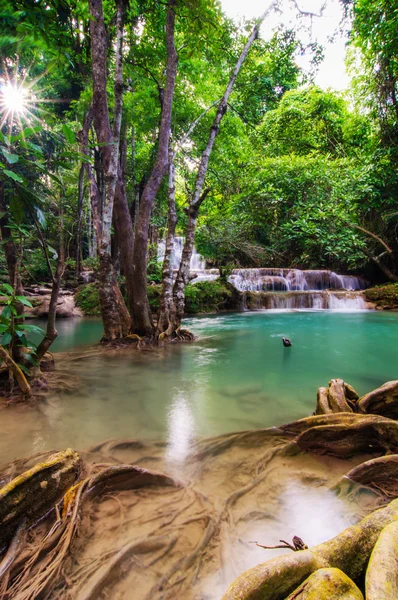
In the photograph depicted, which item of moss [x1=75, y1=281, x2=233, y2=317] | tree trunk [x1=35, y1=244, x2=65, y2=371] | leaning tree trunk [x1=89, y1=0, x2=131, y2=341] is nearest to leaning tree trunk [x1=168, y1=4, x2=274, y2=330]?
leaning tree trunk [x1=89, y1=0, x2=131, y2=341]

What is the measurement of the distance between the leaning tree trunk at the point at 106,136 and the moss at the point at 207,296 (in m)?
6.18

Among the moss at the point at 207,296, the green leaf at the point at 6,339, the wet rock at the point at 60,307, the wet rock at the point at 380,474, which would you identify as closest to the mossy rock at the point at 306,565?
the wet rock at the point at 380,474

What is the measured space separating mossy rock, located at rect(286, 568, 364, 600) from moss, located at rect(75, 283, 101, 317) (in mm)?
12209

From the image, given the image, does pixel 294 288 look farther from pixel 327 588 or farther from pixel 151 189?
pixel 327 588

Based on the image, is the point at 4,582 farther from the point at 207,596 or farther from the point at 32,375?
the point at 32,375

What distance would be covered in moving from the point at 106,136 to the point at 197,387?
5053mm

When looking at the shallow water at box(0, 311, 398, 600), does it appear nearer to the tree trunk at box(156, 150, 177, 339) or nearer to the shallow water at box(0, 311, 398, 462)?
the shallow water at box(0, 311, 398, 462)

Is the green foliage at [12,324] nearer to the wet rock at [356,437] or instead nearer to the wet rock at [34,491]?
the wet rock at [34,491]

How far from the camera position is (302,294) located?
15.0 meters

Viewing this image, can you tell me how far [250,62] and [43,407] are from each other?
10.5 meters

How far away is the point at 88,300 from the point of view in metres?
12.7

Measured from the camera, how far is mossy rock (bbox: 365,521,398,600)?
2.69 ft

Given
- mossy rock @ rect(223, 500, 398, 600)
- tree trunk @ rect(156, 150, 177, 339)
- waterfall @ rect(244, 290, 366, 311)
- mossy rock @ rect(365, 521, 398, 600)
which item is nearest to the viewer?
mossy rock @ rect(365, 521, 398, 600)

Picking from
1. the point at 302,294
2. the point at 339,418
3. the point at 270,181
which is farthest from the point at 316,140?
the point at 339,418
